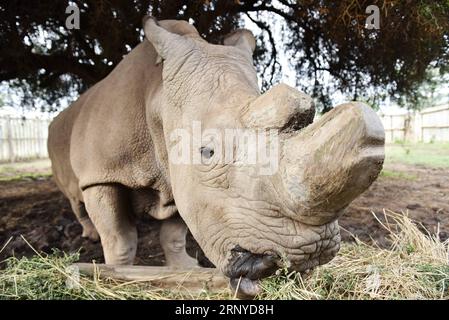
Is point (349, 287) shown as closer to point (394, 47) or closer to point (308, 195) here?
point (308, 195)

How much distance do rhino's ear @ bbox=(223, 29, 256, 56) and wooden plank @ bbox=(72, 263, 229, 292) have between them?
3.31 ft

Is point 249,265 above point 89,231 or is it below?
above

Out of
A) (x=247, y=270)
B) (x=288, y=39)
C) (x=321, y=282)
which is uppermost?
(x=288, y=39)

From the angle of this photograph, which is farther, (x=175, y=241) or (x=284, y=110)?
(x=175, y=241)

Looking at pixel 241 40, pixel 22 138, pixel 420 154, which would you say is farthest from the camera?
pixel 22 138

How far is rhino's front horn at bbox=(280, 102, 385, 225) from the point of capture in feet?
3.59

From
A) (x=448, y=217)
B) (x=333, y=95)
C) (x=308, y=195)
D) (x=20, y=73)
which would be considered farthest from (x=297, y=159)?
(x=20, y=73)

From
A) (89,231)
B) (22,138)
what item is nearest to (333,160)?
(89,231)

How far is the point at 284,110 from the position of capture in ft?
4.15

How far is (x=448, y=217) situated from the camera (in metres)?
2.73

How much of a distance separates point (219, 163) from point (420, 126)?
2.10m

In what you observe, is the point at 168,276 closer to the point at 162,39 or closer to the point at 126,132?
the point at 126,132

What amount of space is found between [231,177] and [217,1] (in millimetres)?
2261

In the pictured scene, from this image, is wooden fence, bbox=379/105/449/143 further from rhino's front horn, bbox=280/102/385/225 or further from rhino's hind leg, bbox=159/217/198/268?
rhino's front horn, bbox=280/102/385/225
